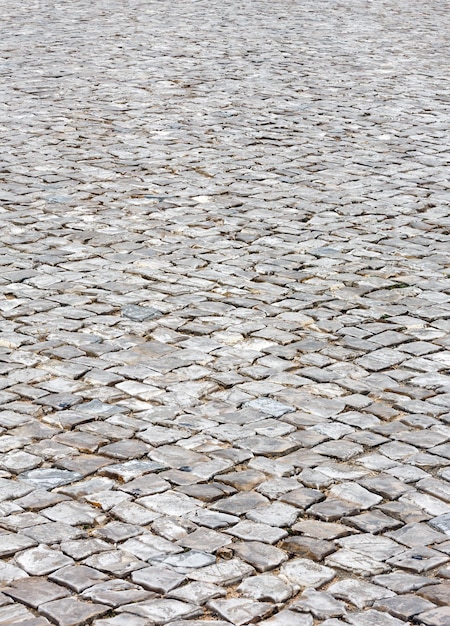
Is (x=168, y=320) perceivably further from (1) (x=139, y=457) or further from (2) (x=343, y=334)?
(1) (x=139, y=457)

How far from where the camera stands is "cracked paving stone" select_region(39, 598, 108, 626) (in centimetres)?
344

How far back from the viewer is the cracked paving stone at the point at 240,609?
3473 millimetres

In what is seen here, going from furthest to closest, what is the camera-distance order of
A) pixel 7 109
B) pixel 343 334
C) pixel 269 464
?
pixel 7 109 < pixel 343 334 < pixel 269 464

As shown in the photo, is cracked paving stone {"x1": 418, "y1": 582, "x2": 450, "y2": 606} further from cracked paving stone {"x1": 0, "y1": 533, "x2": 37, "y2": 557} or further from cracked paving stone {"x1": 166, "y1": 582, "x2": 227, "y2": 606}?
cracked paving stone {"x1": 0, "y1": 533, "x2": 37, "y2": 557}

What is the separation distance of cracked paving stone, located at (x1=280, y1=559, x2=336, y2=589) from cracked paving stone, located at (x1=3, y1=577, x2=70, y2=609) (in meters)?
0.70

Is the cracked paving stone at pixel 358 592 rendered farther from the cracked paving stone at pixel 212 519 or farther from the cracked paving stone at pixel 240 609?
the cracked paving stone at pixel 212 519

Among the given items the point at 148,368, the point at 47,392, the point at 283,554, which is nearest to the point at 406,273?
the point at 148,368

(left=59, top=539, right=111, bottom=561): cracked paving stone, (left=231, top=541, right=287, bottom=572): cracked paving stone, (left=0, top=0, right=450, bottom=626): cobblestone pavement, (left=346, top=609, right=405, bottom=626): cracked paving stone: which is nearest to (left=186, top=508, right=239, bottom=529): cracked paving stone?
(left=0, top=0, right=450, bottom=626): cobblestone pavement

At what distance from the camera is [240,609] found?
11.6 feet

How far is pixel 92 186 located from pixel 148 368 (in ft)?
11.0

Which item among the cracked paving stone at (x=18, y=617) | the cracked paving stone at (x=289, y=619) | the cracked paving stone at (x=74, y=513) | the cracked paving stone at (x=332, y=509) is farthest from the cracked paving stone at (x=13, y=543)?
the cracked paving stone at (x=332, y=509)

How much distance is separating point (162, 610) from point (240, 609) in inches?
9.3

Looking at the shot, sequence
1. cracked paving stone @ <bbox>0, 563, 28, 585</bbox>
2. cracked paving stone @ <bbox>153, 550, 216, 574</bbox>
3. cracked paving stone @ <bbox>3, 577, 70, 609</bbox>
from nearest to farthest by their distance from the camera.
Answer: cracked paving stone @ <bbox>3, 577, 70, 609</bbox> < cracked paving stone @ <bbox>0, 563, 28, 585</bbox> < cracked paving stone @ <bbox>153, 550, 216, 574</bbox>

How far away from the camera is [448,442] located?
4.64m
